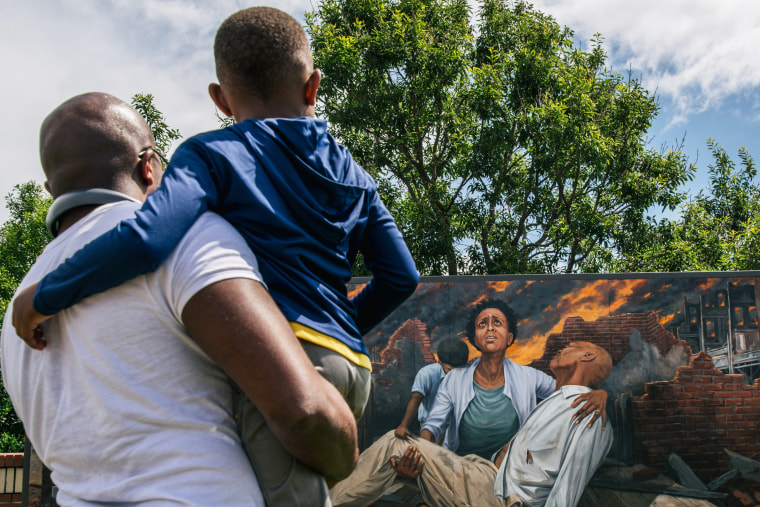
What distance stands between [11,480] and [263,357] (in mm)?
8415

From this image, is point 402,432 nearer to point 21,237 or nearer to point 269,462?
point 269,462

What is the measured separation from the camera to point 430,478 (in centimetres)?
789

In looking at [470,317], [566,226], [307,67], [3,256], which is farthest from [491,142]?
[3,256]

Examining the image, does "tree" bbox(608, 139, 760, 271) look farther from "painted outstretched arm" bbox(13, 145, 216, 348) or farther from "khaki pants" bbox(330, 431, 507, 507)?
"painted outstretched arm" bbox(13, 145, 216, 348)

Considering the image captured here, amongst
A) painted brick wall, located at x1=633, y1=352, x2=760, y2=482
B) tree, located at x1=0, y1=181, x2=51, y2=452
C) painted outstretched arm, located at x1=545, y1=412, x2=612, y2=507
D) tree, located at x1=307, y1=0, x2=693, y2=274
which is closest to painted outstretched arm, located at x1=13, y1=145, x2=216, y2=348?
painted outstretched arm, located at x1=545, y1=412, x2=612, y2=507

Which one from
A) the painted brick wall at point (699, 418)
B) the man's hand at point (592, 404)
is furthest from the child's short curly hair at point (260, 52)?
the painted brick wall at point (699, 418)

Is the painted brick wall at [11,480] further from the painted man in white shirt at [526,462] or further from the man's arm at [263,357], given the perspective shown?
the man's arm at [263,357]

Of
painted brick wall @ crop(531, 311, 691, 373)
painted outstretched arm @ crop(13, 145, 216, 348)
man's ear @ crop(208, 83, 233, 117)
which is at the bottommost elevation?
painted outstretched arm @ crop(13, 145, 216, 348)

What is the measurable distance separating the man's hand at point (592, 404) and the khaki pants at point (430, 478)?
4.17ft

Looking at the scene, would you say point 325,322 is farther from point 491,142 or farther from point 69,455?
point 491,142

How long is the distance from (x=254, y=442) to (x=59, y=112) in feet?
2.22

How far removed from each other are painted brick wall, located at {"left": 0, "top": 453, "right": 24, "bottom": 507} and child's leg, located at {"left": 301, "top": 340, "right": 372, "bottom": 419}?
8.08 meters

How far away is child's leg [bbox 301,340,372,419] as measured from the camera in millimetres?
962

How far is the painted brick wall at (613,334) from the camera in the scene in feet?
26.4
